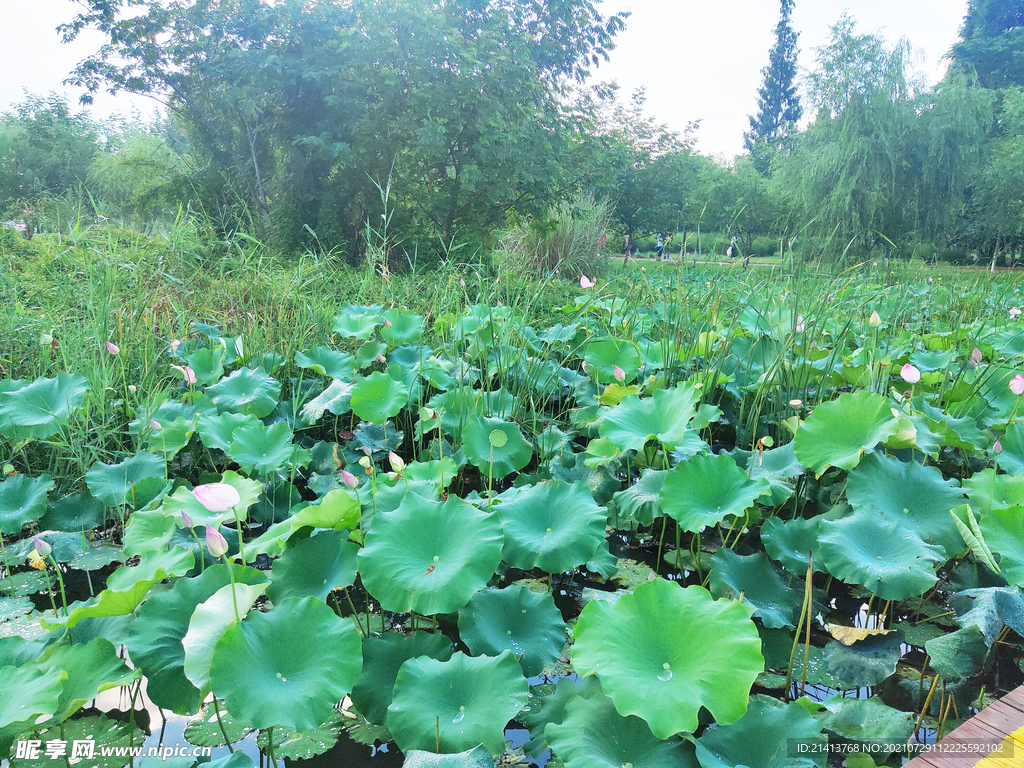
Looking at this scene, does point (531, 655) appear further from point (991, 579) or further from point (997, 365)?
point (997, 365)

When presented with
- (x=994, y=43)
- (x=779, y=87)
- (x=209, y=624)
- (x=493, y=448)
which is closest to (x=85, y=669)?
(x=209, y=624)

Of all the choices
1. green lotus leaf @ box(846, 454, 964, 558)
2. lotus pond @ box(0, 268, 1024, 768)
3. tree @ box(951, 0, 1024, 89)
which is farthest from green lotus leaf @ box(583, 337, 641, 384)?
tree @ box(951, 0, 1024, 89)

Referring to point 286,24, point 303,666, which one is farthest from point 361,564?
point 286,24

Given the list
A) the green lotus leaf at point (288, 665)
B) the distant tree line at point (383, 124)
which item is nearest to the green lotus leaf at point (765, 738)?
→ the green lotus leaf at point (288, 665)

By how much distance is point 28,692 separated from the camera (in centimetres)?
73

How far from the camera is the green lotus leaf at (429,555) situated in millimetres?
867

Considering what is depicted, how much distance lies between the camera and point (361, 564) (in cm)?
89

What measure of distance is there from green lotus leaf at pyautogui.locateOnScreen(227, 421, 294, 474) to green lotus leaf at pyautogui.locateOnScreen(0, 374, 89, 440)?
1.65 feet

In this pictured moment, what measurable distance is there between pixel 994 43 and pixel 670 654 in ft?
81.3

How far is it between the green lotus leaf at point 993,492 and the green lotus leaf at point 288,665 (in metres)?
1.16

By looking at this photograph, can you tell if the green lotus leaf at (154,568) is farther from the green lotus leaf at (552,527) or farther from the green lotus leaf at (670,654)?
the green lotus leaf at (670,654)

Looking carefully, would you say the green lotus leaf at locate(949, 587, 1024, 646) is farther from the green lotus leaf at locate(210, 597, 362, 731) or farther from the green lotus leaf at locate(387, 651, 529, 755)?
the green lotus leaf at locate(210, 597, 362, 731)

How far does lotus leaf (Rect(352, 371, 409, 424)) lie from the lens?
1.60 meters

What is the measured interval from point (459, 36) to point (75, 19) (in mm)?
4853
